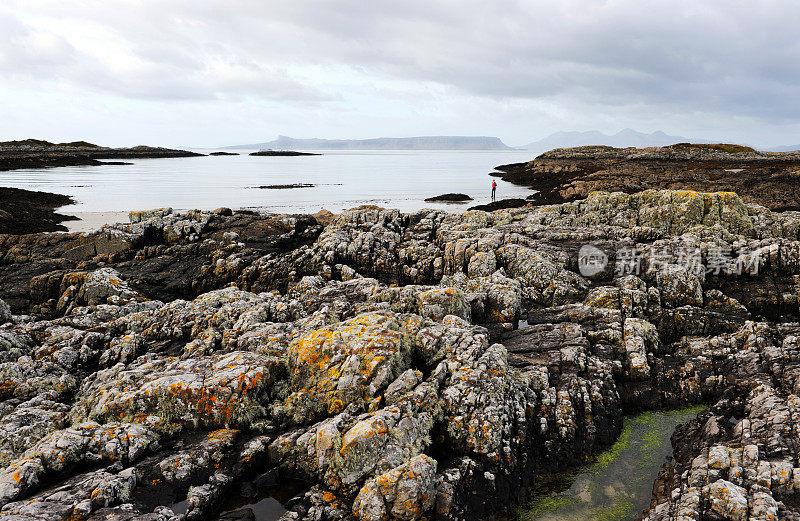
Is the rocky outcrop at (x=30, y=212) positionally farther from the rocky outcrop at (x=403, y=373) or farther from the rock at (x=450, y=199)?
the rock at (x=450, y=199)

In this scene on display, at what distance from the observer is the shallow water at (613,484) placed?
9.70 metres

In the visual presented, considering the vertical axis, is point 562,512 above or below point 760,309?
below

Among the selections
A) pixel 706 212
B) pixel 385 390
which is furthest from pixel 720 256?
pixel 385 390

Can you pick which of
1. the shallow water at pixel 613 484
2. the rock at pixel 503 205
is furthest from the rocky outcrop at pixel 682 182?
the shallow water at pixel 613 484

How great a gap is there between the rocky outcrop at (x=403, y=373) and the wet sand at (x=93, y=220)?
1705 centimetres

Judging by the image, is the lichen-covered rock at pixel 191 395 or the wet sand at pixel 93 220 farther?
the wet sand at pixel 93 220

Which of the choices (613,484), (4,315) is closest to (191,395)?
(613,484)

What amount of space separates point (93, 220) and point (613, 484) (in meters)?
51.1

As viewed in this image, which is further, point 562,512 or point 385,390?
A: point 385,390

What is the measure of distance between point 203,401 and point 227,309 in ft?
18.4

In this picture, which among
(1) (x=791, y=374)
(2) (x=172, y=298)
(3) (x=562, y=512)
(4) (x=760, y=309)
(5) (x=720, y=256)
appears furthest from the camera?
(2) (x=172, y=298)

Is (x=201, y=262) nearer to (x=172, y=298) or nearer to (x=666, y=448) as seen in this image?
(x=172, y=298)

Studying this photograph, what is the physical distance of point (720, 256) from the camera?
19.5m

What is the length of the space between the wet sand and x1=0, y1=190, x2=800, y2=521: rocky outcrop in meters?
17.0
